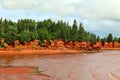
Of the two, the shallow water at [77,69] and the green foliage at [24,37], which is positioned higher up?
the green foliage at [24,37]

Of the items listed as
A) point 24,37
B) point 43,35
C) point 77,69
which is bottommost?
point 77,69

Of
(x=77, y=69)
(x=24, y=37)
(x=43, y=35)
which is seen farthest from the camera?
(x=43, y=35)

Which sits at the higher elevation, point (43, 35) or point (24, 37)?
point (43, 35)

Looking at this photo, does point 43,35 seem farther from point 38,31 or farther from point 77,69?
point 77,69

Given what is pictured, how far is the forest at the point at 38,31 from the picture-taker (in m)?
126

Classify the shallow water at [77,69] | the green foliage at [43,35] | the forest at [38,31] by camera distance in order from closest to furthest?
the shallow water at [77,69]
the forest at [38,31]
the green foliage at [43,35]

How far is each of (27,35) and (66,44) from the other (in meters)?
27.6

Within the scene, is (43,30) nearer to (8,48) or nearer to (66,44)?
(66,44)

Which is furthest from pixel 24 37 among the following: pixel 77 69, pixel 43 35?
pixel 77 69

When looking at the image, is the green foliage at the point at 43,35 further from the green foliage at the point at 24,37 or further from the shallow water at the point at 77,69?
the shallow water at the point at 77,69

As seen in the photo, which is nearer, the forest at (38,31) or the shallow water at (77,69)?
the shallow water at (77,69)

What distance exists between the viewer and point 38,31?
480ft

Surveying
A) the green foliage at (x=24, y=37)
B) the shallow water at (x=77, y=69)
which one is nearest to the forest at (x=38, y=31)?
the green foliage at (x=24, y=37)

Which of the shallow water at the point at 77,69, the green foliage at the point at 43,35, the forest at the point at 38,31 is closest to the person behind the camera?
the shallow water at the point at 77,69
